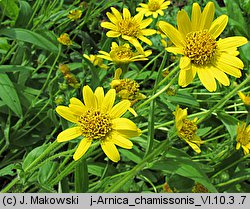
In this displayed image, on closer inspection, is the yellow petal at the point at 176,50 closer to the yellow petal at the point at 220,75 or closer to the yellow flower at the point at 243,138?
the yellow petal at the point at 220,75

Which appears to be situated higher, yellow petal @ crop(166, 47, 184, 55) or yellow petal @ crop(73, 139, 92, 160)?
yellow petal @ crop(166, 47, 184, 55)

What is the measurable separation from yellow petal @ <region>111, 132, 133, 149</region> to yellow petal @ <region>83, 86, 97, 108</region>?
106mm

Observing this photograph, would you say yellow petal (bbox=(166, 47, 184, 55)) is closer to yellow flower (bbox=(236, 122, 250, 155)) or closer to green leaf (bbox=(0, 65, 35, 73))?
yellow flower (bbox=(236, 122, 250, 155))

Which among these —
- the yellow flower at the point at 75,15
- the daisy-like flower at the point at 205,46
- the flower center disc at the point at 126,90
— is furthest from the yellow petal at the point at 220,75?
the yellow flower at the point at 75,15

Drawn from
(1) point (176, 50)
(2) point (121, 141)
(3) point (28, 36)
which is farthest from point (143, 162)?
(3) point (28, 36)

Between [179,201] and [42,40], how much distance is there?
0.72 meters

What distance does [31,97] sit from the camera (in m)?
1.53

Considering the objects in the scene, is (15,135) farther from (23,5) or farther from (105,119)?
(105,119)

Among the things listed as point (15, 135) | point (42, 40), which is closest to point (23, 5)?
point (42, 40)

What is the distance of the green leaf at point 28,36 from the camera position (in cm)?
134

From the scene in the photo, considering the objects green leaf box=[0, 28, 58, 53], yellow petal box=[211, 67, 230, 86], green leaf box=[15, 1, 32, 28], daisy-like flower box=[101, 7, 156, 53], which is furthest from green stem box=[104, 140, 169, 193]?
green leaf box=[15, 1, 32, 28]

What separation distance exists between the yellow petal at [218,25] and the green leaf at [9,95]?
0.69 meters

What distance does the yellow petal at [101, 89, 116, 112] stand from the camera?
1.03 m

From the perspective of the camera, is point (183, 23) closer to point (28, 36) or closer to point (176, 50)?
point (176, 50)
